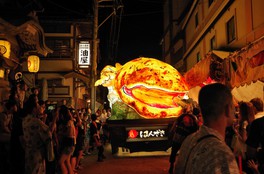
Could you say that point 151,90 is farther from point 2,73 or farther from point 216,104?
point 216,104

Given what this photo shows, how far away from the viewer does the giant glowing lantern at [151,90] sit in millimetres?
12102

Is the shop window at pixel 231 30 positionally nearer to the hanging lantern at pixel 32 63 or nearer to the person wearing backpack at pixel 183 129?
the person wearing backpack at pixel 183 129

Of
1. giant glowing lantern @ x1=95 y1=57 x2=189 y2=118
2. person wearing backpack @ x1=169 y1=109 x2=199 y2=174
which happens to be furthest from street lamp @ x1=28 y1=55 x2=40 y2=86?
person wearing backpack @ x1=169 y1=109 x2=199 y2=174

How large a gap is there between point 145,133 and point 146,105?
1.19 metres

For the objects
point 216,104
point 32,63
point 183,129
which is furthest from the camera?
point 32,63

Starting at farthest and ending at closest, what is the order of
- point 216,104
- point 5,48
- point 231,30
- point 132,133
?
point 231,30 → point 5,48 → point 132,133 → point 216,104

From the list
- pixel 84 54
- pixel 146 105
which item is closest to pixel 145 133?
pixel 146 105

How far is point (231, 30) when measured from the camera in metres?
14.2

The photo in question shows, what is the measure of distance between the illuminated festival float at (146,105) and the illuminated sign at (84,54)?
6.37m

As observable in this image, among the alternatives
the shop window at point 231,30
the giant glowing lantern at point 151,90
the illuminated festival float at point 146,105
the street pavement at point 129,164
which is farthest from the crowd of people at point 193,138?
the shop window at point 231,30

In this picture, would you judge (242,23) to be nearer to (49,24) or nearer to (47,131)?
(47,131)

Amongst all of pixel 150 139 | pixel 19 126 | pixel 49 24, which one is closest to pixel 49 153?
pixel 19 126

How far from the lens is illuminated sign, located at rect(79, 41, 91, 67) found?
18.6 m

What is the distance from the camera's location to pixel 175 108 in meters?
12.3
